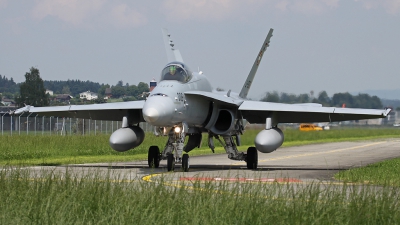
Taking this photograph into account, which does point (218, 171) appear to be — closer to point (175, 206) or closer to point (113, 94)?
point (175, 206)

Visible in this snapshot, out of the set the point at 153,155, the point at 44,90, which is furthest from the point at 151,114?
the point at 44,90

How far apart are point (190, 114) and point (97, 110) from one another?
11.3 feet

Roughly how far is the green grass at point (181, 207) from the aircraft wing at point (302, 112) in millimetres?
10029

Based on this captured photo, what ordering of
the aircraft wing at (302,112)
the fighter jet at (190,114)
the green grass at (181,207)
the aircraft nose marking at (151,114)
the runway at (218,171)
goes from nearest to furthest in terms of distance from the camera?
the green grass at (181,207) → the runway at (218,171) → the aircraft nose marking at (151,114) → the fighter jet at (190,114) → the aircraft wing at (302,112)

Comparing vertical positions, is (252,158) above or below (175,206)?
above

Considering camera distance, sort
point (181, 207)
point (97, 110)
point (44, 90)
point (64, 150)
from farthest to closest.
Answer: point (44, 90)
point (64, 150)
point (97, 110)
point (181, 207)

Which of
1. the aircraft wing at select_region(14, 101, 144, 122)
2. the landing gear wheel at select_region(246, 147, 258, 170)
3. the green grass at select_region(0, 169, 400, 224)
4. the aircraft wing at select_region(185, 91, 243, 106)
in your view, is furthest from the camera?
the landing gear wheel at select_region(246, 147, 258, 170)

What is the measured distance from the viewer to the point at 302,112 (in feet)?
65.1

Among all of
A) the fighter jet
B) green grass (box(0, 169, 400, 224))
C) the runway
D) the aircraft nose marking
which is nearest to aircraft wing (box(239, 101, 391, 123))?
the fighter jet

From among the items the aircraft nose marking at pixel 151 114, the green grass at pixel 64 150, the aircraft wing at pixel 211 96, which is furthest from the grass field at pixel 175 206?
the green grass at pixel 64 150

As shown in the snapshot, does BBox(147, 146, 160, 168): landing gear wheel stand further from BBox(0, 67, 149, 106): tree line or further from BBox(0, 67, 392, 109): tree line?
BBox(0, 67, 149, 106): tree line

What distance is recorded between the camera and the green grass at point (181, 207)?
8039mm

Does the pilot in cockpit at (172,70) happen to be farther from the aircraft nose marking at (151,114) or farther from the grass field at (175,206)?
the grass field at (175,206)

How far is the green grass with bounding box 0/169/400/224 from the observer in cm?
804
